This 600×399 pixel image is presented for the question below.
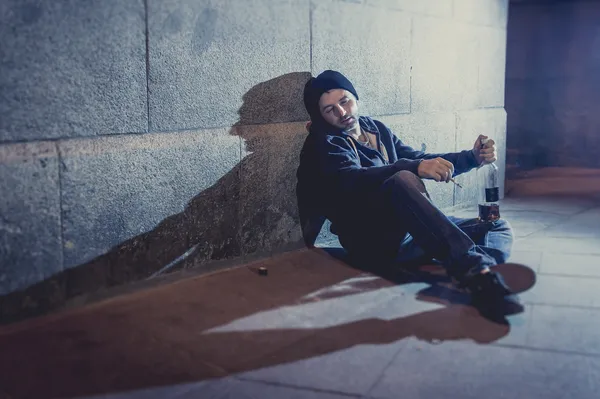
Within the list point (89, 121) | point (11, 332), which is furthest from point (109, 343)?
point (89, 121)

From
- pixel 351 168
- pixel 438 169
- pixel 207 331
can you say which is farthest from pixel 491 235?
pixel 207 331

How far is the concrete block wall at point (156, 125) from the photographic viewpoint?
3639 mm

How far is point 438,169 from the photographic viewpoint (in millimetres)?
4176

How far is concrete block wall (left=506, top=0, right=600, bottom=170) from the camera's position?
1265cm

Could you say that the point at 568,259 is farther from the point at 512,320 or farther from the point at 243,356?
the point at 243,356

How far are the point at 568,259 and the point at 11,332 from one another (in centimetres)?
369

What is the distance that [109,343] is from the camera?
136 inches

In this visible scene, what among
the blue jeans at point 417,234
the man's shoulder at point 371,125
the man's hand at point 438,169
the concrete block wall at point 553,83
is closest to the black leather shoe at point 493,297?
the blue jeans at point 417,234

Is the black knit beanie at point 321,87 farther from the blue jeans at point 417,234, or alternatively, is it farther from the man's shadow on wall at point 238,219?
the blue jeans at point 417,234

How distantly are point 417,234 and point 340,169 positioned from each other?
690 millimetres

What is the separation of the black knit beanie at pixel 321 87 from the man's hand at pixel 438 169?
1.03m

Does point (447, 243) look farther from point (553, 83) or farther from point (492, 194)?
point (553, 83)

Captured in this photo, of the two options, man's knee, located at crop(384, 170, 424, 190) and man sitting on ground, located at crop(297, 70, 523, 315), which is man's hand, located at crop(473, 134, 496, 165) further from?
man's knee, located at crop(384, 170, 424, 190)

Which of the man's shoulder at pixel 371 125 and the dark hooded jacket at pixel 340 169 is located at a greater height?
the man's shoulder at pixel 371 125
